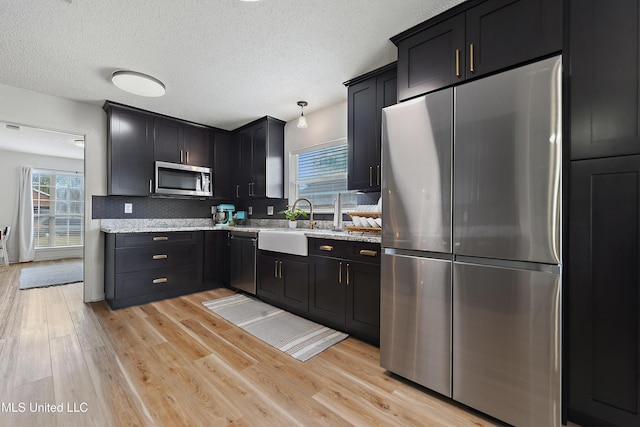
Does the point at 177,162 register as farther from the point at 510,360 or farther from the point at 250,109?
the point at 510,360

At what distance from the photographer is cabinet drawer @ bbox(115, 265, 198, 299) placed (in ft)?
10.4

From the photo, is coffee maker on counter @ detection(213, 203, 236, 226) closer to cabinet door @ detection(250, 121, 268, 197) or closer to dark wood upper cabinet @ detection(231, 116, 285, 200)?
dark wood upper cabinet @ detection(231, 116, 285, 200)

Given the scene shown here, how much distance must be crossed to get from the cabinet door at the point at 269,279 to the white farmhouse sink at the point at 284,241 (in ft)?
0.47

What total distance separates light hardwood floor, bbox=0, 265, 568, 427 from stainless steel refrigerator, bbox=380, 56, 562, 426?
28cm

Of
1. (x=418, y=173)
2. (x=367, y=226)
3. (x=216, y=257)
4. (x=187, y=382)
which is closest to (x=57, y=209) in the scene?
(x=216, y=257)

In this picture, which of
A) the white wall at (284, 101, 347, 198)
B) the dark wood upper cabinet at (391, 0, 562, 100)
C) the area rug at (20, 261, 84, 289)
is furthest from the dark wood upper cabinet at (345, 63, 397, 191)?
the area rug at (20, 261, 84, 289)

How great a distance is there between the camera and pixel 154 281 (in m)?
3.38

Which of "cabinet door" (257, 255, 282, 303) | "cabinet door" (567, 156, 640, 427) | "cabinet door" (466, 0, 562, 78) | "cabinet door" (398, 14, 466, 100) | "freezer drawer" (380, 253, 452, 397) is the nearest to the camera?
"cabinet door" (567, 156, 640, 427)

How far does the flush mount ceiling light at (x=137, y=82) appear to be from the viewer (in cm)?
257

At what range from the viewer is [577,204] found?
142cm

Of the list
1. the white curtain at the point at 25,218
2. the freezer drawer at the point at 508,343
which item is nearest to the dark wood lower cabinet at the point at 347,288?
the freezer drawer at the point at 508,343

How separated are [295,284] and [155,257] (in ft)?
5.86

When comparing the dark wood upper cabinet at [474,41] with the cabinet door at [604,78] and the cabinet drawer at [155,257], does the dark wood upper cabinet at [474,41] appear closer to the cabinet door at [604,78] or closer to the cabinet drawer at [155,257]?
the cabinet door at [604,78]

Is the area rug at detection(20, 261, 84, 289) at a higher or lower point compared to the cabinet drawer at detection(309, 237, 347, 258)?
lower
